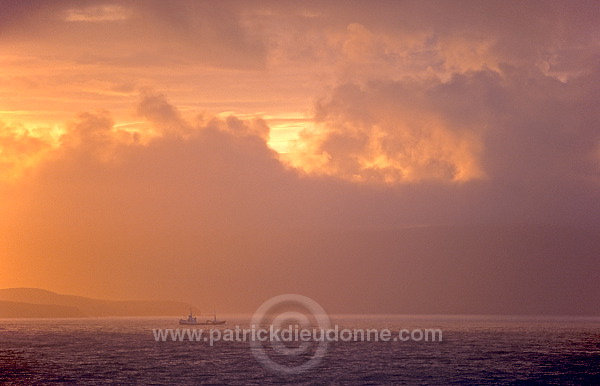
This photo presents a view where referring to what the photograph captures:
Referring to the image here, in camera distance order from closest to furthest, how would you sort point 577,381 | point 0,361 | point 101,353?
point 577,381 < point 0,361 < point 101,353

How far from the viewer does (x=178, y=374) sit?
103125 millimetres

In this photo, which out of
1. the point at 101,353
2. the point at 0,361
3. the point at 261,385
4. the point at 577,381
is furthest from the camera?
the point at 101,353

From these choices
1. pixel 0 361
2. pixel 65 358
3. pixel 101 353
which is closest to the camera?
pixel 0 361

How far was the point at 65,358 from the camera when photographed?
130 m

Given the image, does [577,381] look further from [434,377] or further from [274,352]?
[274,352]

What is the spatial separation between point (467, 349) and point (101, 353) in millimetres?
78108

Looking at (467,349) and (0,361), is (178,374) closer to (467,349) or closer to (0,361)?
(0,361)

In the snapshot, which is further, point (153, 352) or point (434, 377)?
point (153, 352)

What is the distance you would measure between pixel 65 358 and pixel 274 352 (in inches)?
1622

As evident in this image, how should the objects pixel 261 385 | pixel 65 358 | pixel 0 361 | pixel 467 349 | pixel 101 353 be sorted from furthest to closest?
pixel 467 349
pixel 101 353
pixel 65 358
pixel 0 361
pixel 261 385

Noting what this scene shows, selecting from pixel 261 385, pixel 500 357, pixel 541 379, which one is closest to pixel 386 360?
pixel 500 357

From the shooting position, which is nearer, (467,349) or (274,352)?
(274,352)

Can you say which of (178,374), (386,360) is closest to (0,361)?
(178,374)

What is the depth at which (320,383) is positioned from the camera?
303ft
